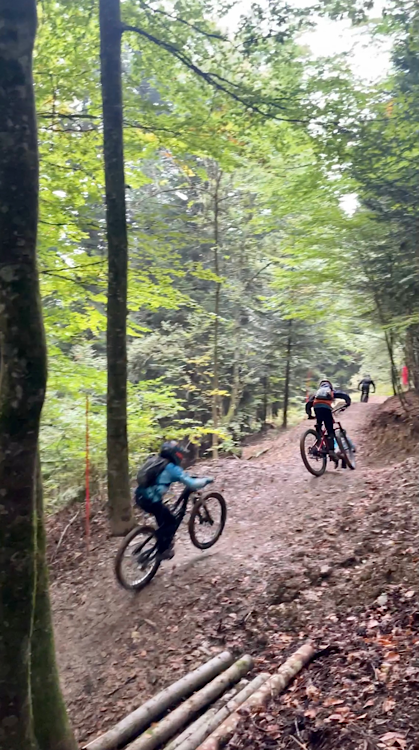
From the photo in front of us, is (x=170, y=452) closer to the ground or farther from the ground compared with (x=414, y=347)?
closer to the ground

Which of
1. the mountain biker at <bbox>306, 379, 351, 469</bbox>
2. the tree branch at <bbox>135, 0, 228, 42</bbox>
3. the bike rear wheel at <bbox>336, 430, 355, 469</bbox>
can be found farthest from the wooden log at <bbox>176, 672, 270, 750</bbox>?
the tree branch at <bbox>135, 0, 228, 42</bbox>

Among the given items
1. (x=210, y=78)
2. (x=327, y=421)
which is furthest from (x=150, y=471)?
(x=210, y=78)

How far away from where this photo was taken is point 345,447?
10.9m

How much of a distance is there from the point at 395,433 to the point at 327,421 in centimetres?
511

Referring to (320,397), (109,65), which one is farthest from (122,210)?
(320,397)

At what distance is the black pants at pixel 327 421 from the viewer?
10.2 metres

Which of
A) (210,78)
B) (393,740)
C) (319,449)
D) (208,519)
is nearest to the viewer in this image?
(393,740)

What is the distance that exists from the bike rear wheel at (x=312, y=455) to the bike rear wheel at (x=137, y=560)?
4574 mm

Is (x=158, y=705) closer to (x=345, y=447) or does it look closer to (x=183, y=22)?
(x=345, y=447)

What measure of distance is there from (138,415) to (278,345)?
1186cm

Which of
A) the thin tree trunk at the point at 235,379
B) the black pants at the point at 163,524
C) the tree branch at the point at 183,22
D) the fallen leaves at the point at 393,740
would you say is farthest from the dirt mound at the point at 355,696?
the thin tree trunk at the point at 235,379

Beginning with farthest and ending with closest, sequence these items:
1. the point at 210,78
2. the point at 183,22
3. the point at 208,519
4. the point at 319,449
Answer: the point at 319,449 → the point at 210,78 → the point at 208,519 → the point at 183,22

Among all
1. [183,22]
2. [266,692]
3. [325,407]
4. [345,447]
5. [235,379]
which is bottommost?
[266,692]

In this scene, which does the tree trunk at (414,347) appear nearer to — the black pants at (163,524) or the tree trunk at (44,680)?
the black pants at (163,524)
